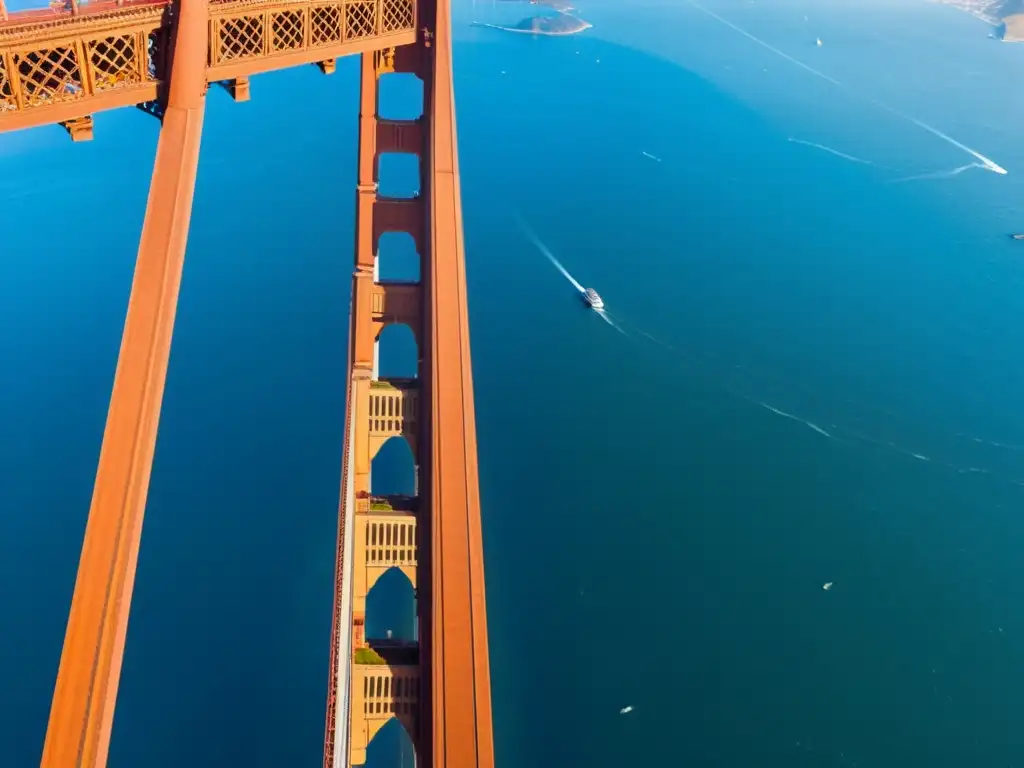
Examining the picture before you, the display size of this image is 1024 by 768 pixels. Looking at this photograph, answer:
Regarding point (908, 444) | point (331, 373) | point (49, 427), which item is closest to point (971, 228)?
point (908, 444)

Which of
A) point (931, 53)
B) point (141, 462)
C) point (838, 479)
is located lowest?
point (141, 462)

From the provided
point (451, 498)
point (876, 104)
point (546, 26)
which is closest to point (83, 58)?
point (451, 498)

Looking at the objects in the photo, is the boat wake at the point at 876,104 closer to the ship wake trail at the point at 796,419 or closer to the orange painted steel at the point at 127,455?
the ship wake trail at the point at 796,419

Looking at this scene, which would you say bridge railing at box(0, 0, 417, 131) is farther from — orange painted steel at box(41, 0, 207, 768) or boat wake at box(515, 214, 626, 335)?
boat wake at box(515, 214, 626, 335)

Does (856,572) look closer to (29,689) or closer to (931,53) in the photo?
(29,689)

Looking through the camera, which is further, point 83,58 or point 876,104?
point 876,104

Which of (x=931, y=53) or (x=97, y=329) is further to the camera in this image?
(x=931, y=53)

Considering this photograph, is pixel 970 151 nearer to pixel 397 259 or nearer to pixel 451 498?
pixel 397 259
